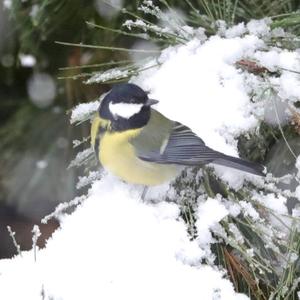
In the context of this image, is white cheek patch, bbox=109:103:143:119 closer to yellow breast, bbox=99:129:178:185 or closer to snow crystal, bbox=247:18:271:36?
yellow breast, bbox=99:129:178:185

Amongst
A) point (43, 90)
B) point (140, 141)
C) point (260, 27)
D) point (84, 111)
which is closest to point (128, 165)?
point (140, 141)

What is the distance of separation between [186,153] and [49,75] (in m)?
0.74

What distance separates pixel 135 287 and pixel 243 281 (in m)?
0.25

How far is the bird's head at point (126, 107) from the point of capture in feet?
4.97

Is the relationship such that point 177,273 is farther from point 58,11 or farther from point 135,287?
point 58,11

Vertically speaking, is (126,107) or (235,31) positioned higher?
(235,31)

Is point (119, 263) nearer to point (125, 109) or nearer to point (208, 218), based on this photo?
point (208, 218)

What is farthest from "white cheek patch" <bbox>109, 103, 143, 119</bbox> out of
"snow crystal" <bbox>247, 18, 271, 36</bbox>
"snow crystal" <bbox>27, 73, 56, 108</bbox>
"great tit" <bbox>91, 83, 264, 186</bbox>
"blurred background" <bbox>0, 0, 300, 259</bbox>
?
"snow crystal" <bbox>27, 73, 56, 108</bbox>

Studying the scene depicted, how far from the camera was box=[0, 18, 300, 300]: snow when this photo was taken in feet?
3.97

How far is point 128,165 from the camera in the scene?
1550 mm

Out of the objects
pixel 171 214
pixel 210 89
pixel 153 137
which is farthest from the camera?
pixel 153 137

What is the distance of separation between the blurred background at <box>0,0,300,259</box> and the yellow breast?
0.25m

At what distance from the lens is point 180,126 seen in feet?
5.03

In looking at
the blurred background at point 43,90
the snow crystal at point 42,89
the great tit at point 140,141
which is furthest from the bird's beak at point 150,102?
the snow crystal at point 42,89
